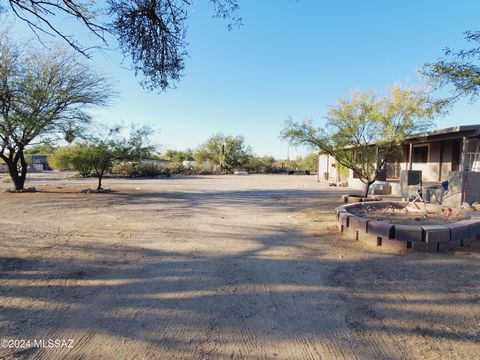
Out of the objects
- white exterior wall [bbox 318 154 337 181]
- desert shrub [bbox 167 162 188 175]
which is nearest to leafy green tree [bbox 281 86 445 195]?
white exterior wall [bbox 318 154 337 181]

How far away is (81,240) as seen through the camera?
4957mm

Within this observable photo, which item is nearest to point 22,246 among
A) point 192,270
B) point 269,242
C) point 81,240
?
point 81,240

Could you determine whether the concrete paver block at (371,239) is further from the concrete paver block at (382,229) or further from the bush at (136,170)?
the bush at (136,170)

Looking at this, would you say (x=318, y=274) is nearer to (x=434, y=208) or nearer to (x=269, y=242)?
(x=269, y=242)

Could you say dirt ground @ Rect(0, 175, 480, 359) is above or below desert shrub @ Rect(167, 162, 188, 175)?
below

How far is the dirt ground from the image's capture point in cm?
209

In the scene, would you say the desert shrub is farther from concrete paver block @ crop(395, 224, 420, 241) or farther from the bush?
concrete paver block @ crop(395, 224, 420, 241)

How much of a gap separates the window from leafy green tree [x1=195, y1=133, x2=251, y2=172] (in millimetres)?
28640

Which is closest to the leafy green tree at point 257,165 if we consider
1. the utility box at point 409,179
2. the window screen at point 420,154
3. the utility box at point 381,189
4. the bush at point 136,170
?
the bush at point 136,170

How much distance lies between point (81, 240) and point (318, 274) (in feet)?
13.4

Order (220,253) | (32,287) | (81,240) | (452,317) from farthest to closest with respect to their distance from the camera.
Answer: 1. (81,240)
2. (220,253)
3. (32,287)
4. (452,317)

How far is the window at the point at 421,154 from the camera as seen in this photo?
54.5ft

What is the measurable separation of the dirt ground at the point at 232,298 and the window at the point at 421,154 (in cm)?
1426

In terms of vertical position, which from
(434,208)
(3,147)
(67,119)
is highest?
(67,119)
